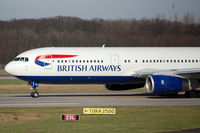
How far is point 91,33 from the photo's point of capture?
7256 centimetres

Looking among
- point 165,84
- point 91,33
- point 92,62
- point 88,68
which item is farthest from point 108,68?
point 91,33

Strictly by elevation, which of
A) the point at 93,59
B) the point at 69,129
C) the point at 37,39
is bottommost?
the point at 69,129

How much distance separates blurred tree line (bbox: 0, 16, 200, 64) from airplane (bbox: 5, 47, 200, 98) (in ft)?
65.4

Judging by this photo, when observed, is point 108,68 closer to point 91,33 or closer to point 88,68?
point 88,68

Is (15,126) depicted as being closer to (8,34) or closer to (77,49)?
(77,49)

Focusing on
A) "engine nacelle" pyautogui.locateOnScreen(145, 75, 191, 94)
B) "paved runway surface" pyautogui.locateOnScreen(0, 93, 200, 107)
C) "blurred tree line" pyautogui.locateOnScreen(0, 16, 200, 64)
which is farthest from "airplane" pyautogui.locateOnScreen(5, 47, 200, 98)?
"blurred tree line" pyautogui.locateOnScreen(0, 16, 200, 64)

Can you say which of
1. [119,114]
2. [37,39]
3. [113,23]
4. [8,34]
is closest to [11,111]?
[119,114]

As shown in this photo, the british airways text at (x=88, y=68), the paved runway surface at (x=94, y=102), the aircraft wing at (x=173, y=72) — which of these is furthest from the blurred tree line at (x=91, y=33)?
the paved runway surface at (x=94, y=102)

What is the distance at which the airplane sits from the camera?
1155 inches

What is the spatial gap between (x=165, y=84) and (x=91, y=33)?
147 ft

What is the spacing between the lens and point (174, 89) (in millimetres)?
28828

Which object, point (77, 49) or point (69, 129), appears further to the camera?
point (77, 49)

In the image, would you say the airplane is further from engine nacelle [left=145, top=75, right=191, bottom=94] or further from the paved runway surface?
the paved runway surface

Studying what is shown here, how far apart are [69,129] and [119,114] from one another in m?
4.68
